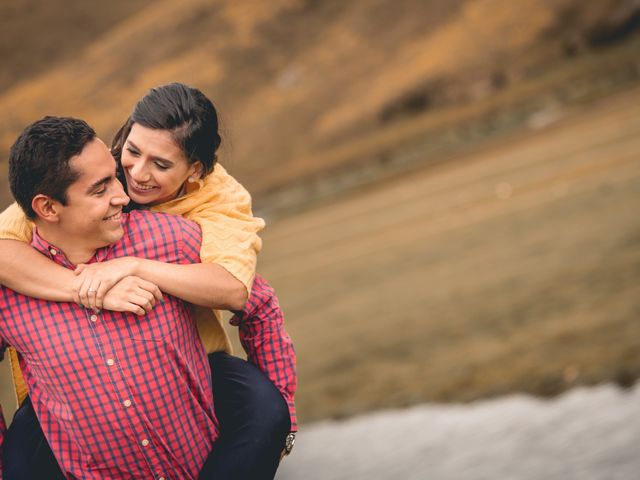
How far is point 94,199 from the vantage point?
2.71 metres

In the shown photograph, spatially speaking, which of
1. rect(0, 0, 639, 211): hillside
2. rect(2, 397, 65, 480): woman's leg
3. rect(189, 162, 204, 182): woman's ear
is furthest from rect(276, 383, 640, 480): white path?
rect(0, 0, 639, 211): hillside

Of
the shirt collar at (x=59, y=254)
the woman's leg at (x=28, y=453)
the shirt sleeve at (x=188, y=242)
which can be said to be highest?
the shirt collar at (x=59, y=254)

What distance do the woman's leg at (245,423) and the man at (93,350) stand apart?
117mm

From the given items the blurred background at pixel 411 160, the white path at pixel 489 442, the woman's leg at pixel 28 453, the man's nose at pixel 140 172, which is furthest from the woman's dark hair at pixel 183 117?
the white path at pixel 489 442

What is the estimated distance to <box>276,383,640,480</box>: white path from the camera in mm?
7298

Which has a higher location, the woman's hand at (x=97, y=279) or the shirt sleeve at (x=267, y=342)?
the woman's hand at (x=97, y=279)

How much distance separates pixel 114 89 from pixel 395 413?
4761 centimetres

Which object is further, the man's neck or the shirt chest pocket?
the man's neck

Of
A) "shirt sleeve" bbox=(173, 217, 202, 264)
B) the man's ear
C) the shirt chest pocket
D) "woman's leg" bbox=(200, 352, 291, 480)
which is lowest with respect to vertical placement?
"woman's leg" bbox=(200, 352, 291, 480)

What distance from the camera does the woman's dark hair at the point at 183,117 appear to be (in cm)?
307

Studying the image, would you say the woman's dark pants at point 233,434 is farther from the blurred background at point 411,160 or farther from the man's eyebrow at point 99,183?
the blurred background at point 411,160

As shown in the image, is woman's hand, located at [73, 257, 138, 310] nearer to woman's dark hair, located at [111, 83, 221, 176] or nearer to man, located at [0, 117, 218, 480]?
man, located at [0, 117, 218, 480]

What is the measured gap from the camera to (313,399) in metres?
11.8

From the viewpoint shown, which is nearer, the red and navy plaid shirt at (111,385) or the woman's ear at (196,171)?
the red and navy plaid shirt at (111,385)
